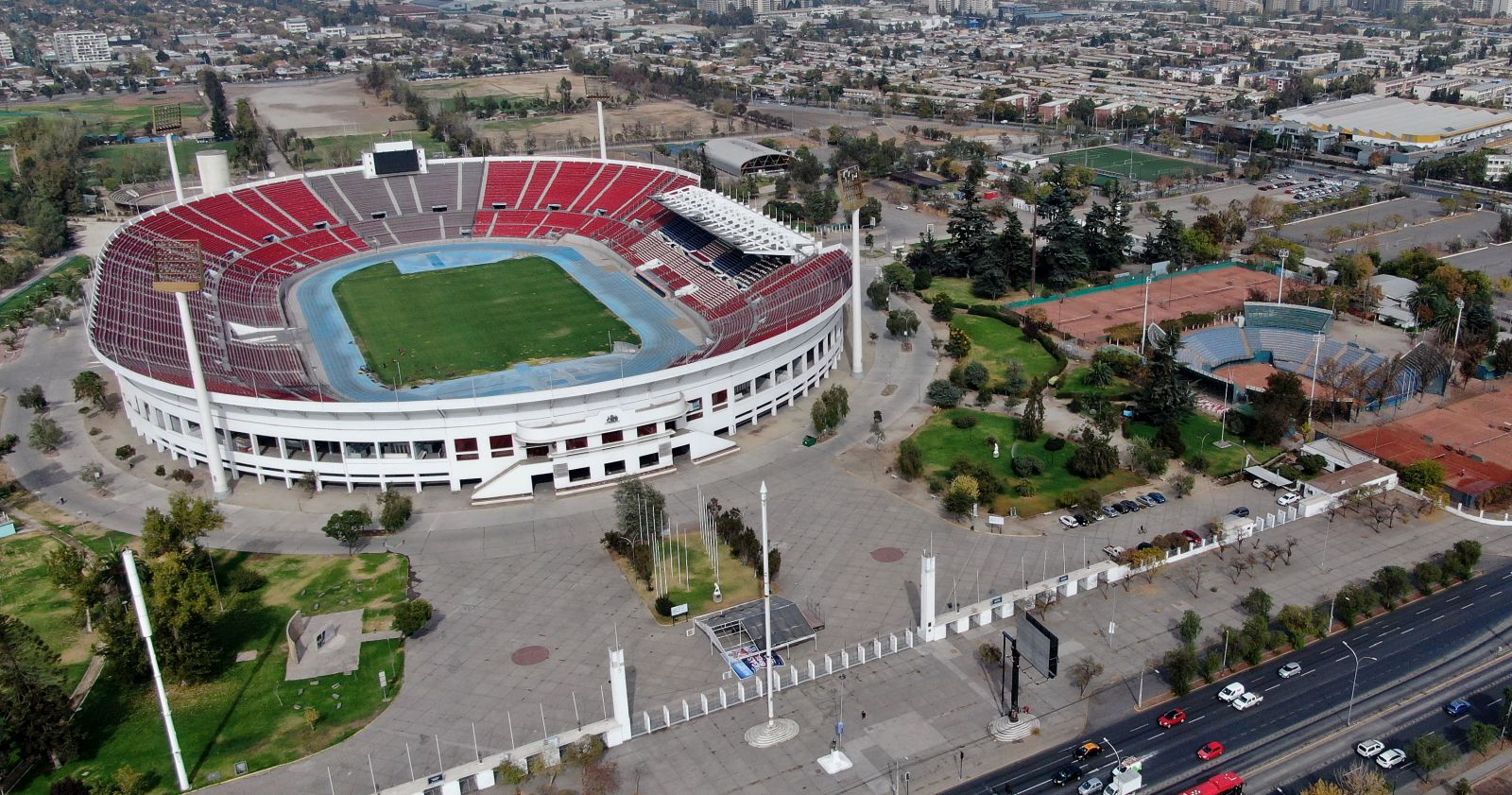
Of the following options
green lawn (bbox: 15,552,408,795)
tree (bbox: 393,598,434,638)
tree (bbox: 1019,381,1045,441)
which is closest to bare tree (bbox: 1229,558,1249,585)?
tree (bbox: 1019,381,1045,441)

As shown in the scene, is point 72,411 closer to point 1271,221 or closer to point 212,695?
point 212,695

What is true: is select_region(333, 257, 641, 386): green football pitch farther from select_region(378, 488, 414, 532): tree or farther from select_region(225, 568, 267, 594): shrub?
select_region(225, 568, 267, 594): shrub

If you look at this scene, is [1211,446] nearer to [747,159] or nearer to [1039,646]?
[1039,646]

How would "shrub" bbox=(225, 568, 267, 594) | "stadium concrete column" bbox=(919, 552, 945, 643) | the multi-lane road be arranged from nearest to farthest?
the multi-lane road
"stadium concrete column" bbox=(919, 552, 945, 643)
"shrub" bbox=(225, 568, 267, 594)

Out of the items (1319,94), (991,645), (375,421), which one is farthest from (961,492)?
(1319,94)

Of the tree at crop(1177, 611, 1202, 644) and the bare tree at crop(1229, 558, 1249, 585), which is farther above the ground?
the tree at crop(1177, 611, 1202, 644)

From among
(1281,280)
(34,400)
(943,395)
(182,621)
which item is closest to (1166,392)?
(943,395)
